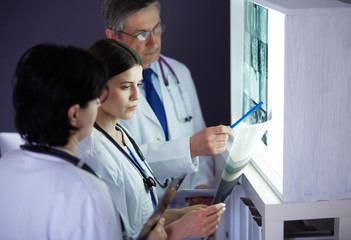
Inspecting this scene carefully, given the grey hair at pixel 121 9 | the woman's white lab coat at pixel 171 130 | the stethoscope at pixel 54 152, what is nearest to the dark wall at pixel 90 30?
the woman's white lab coat at pixel 171 130

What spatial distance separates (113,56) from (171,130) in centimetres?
105

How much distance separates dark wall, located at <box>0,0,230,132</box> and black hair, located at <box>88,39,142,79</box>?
1814mm

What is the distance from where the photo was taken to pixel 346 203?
1416 mm

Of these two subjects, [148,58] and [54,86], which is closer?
[54,86]

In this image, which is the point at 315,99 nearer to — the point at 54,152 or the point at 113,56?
the point at 113,56

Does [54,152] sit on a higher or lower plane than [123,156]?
higher

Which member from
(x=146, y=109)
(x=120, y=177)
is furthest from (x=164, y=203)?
(x=146, y=109)

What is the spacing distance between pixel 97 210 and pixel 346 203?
77 centimetres

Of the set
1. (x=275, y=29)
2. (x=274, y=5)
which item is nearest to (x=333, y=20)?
(x=274, y=5)

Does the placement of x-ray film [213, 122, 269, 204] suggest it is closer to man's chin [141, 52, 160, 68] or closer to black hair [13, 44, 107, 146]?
black hair [13, 44, 107, 146]

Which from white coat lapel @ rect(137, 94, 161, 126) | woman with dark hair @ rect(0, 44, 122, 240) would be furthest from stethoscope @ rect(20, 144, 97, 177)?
white coat lapel @ rect(137, 94, 161, 126)

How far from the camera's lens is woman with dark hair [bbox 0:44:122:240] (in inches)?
37.8

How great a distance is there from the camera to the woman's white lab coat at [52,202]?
100 cm

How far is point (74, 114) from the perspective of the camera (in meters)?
0.98
